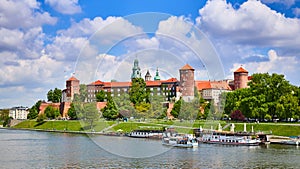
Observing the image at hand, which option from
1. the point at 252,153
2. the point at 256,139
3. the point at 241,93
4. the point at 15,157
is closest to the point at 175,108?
the point at 241,93

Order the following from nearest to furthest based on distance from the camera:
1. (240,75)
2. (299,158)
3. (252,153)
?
(299,158)
(252,153)
(240,75)

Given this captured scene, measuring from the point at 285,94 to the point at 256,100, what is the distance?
13.0 feet

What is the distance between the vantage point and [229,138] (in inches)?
2021

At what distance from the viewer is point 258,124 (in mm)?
60094

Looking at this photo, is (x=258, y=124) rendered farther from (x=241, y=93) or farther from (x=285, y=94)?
(x=241, y=93)

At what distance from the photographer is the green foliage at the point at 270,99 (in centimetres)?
6088

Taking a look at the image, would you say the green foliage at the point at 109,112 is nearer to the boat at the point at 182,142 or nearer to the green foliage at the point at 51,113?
the boat at the point at 182,142

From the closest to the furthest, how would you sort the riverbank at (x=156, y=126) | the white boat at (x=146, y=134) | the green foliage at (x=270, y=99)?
1. the riverbank at (x=156, y=126)
2. the green foliage at (x=270, y=99)
3. the white boat at (x=146, y=134)

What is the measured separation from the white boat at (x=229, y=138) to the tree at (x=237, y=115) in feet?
46.4

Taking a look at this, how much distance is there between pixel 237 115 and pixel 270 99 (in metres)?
6.16

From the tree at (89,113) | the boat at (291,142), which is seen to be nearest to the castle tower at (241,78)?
the boat at (291,142)

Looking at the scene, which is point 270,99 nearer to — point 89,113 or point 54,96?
point 89,113

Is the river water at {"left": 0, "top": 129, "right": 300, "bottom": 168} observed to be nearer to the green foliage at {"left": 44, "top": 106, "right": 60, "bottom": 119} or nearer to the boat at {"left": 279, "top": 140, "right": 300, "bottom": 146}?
the boat at {"left": 279, "top": 140, "right": 300, "bottom": 146}

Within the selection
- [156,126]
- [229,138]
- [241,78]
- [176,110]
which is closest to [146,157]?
[229,138]
